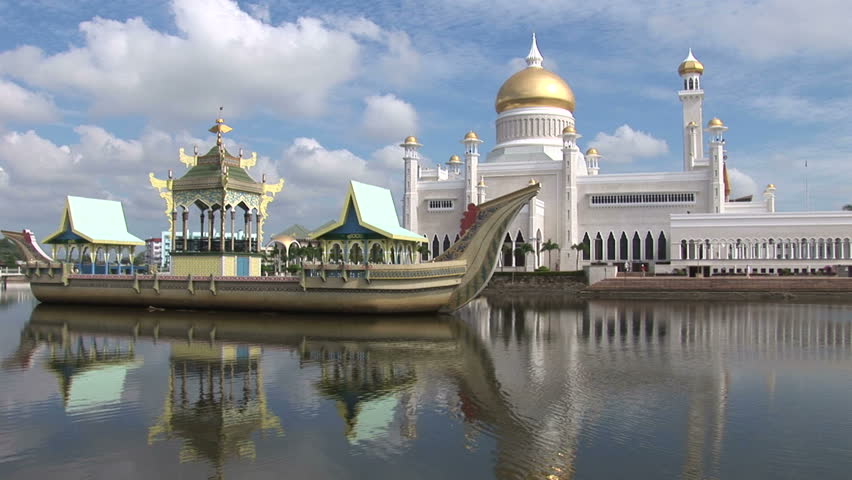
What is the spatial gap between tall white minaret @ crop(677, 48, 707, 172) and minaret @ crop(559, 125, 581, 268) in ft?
31.3

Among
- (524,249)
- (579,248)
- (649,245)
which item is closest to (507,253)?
(524,249)

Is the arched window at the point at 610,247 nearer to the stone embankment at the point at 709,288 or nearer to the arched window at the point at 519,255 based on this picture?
the arched window at the point at 519,255

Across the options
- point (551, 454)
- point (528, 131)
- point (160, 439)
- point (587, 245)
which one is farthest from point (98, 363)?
point (528, 131)

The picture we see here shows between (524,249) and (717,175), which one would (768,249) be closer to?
(717,175)

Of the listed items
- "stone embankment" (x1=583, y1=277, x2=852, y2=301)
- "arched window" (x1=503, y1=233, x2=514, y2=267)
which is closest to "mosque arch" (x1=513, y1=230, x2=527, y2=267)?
"arched window" (x1=503, y1=233, x2=514, y2=267)

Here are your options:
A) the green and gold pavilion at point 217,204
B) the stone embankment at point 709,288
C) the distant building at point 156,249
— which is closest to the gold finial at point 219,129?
the green and gold pavilion at point 217,204

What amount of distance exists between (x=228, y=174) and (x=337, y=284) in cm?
745

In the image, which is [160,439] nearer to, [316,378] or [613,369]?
[316,378]

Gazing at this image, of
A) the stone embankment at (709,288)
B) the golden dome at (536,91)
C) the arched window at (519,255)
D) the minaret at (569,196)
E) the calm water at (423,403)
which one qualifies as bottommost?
the calm water at (423,403)

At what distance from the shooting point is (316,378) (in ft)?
43.4

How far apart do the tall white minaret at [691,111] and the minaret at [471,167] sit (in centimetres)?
1593

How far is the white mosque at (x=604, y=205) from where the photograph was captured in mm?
43188

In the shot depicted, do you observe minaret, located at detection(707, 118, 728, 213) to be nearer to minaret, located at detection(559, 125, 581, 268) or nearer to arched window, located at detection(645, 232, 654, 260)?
arched window, located at detection(645, 232, 654, 260)

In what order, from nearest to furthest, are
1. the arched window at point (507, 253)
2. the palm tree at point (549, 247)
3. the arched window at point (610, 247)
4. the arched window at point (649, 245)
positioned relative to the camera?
the palm tree at point (549, 247) → the arched window at point (507, 253) → the arched window at point (649, 245) → the arched window at point (610, 247)
